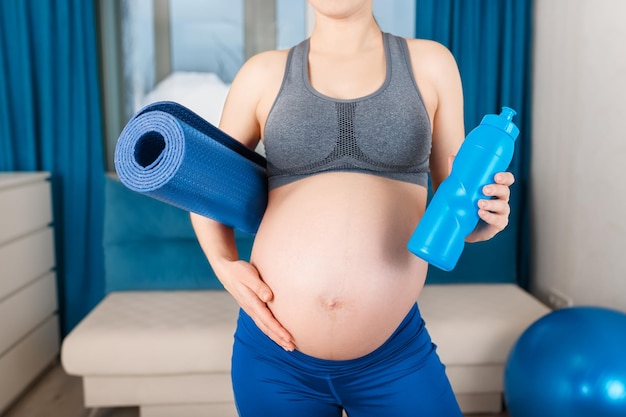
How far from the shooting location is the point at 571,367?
1483 mm

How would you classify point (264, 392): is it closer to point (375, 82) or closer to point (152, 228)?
point (375, 82)

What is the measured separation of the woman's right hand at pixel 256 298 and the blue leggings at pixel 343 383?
0.04 metres

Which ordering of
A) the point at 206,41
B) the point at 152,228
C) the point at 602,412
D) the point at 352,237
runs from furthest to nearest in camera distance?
the point at 206,41
the point at 152,228
the point at 602,412
the point at 352,237

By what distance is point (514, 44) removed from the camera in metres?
2.59

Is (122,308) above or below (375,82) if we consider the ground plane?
below

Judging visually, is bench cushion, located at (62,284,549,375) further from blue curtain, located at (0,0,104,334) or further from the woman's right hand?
the woman's right hand

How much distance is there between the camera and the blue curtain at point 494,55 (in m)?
2.57

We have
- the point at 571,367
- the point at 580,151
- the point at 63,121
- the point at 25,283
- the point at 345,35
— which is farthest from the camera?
the point at 63,121

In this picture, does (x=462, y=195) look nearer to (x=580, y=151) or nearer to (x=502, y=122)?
(x=502, y=122)

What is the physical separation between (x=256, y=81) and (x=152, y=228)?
4.99 ft

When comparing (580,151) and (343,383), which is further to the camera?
(580,151)

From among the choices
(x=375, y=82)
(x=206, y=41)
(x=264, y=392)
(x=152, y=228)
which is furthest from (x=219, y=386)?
(x=206, y=41)

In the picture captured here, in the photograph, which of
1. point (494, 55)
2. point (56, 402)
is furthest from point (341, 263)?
point (494, 55)

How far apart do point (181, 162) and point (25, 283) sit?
72.6 inches
